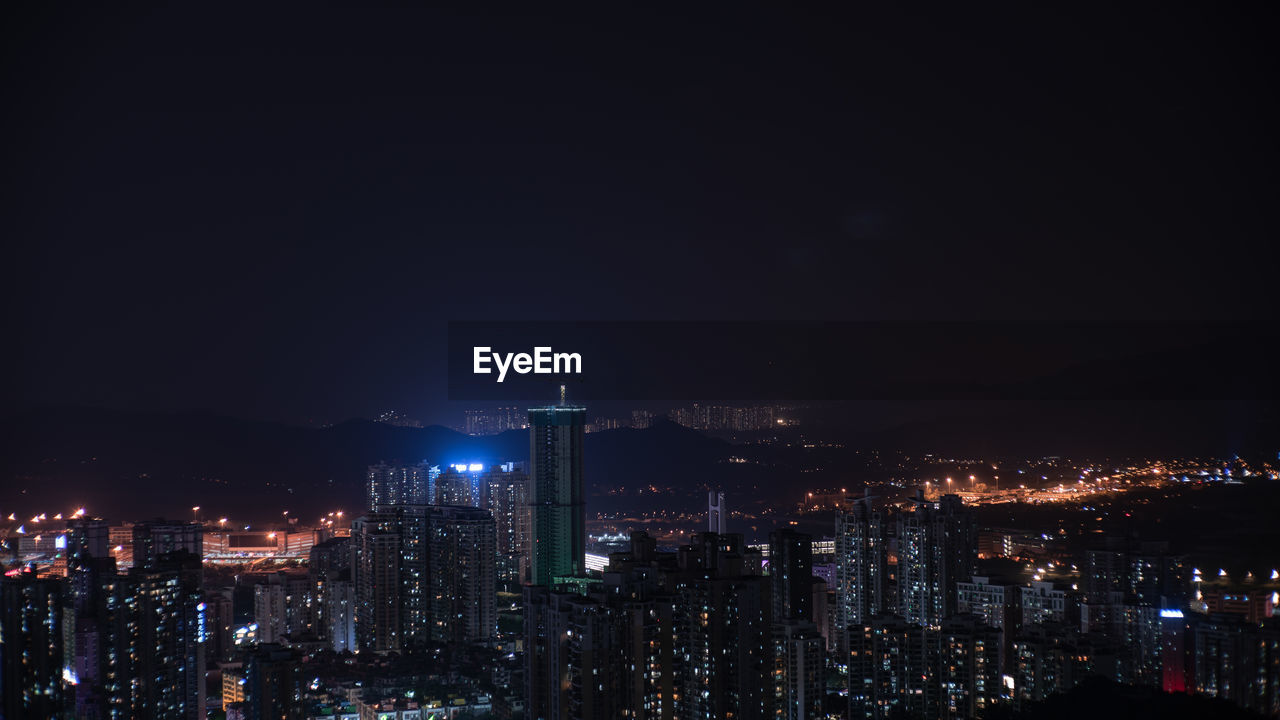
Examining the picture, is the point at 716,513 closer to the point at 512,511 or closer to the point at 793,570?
the point at 793,570

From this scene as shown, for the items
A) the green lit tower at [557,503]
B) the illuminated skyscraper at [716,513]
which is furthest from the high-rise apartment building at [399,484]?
the illuminated skyscraper at [716,513]

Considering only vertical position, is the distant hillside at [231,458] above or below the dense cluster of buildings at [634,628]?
above

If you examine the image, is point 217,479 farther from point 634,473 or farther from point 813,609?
point 813,609

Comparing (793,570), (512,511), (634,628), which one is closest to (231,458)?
(512,511)

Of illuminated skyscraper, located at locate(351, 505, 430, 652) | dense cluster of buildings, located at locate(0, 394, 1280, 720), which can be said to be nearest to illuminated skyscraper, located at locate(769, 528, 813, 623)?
dense cluster of buildings, located at locate(0, 394, 1280, 720)

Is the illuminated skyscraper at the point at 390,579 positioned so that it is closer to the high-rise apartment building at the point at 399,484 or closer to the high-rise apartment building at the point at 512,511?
the high-rise apartment building at the point at 512,511

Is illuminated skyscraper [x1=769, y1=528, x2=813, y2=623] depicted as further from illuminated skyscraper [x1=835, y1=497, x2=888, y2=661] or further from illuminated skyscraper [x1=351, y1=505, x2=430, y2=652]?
illuminated skyscraper [x1=351, y1=505, x2=430, y2=652]
